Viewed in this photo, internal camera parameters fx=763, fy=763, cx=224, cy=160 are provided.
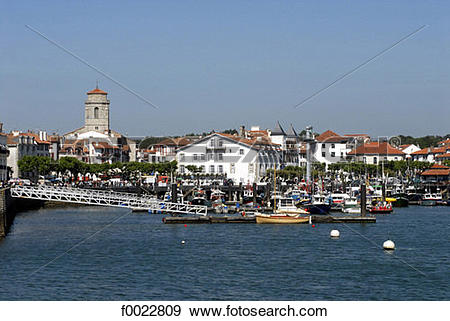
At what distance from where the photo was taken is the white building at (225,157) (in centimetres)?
11462

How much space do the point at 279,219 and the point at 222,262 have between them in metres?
19.6

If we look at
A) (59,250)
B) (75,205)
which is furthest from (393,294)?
(75,205)

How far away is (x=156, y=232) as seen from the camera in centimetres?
5278

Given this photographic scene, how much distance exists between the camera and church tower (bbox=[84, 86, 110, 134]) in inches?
6457

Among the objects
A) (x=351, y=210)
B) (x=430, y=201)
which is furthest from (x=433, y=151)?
(x=351, y=210)

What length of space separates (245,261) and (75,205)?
173ft

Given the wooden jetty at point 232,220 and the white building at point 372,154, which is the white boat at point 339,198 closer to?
the wooden jetty at point 232,220
